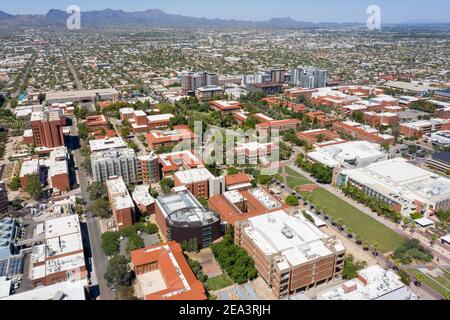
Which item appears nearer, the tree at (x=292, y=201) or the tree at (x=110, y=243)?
the tree at (x=110, y=243)

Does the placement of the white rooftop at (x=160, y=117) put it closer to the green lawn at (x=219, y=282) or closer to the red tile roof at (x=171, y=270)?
the red tile roof at (x=171, y=270)

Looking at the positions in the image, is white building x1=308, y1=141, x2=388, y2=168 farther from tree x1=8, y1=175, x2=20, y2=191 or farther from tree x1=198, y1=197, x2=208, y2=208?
tree x1=8, y1=175, x2=20, y2=191

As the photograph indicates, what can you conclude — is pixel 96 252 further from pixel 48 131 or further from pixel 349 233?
pixel 48 131

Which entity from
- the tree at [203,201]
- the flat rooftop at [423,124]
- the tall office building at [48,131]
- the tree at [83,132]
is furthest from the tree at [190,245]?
the flat rooftop at [423,124]

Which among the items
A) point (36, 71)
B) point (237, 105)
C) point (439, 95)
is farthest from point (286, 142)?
point (36, 71)

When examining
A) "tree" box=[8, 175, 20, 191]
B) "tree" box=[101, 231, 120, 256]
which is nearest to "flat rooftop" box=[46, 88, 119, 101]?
"tree" box=[8, 175, 20, 191]

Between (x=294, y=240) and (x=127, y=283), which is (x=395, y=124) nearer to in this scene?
(x=294, y=240)
